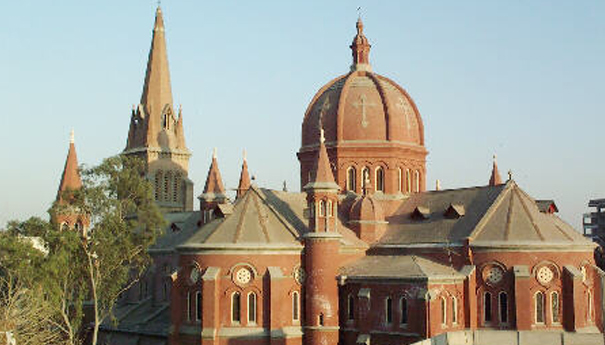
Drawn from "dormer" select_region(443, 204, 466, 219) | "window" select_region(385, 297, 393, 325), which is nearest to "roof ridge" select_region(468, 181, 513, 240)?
"dormer" select_region(443, 204, 466, 219)

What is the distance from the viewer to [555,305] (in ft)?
157

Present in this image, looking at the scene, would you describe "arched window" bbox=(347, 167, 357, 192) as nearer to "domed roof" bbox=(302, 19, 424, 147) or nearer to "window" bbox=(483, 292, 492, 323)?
"domed roof" bbox=(302, 19, 424, 147)

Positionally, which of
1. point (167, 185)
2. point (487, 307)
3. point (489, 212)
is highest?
point (167, 185)

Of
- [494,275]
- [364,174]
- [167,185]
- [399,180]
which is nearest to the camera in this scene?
[494,275]

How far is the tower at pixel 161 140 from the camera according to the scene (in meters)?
76.0

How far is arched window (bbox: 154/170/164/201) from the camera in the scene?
249 ft

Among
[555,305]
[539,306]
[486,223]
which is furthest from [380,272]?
[555,305]

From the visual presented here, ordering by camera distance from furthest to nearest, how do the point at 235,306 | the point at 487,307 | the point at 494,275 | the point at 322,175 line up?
the point at 322,175 < the point at 235,306 < the point at 487,307 < the point at 494,275

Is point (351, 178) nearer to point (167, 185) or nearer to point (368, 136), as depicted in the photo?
point (368, 136)

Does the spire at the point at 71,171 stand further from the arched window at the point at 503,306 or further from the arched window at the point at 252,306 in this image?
the arched window at the point at 503,306

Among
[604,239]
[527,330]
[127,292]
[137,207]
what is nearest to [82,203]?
[137,207]

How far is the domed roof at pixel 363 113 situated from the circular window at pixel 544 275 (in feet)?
53.5

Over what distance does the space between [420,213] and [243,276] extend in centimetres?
1379

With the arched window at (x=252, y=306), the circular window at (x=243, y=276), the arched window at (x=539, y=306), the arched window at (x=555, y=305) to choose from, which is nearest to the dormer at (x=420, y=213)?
the arched window at (x=539, y=306)
